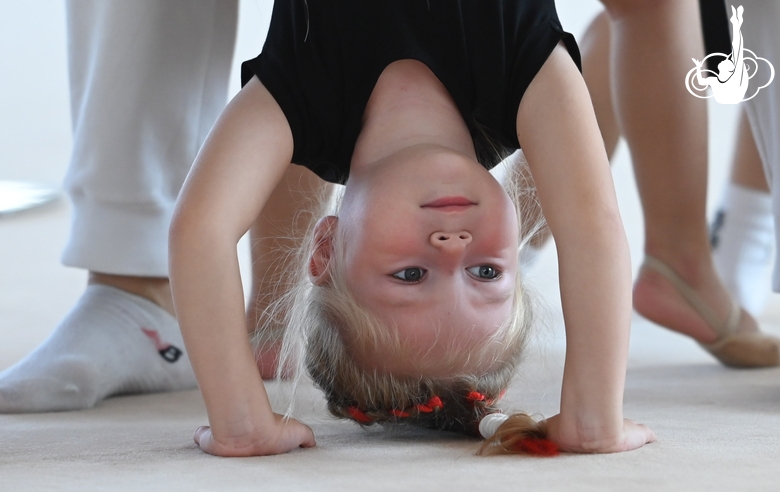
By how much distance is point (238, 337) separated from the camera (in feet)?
3.09

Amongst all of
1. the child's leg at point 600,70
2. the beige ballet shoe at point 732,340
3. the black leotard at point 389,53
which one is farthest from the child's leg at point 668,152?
the black leotard at point 389,53

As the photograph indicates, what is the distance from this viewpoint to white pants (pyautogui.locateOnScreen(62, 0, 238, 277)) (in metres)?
1.37

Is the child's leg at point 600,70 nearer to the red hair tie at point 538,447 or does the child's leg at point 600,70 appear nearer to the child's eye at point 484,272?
the child's eye at point 484,272

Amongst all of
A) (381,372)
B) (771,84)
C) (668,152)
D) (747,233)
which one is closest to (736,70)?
(771,84)

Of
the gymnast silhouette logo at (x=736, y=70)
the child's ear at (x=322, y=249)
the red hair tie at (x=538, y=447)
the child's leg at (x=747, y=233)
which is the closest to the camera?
the red hair tie at (x=538, y=447)

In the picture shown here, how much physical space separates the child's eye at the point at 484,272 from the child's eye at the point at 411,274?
0.05 meters

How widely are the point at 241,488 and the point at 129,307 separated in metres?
0.66

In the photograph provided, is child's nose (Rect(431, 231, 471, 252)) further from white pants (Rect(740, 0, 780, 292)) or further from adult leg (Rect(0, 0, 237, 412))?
adult leg (Rect(0, 0, 237, 412))

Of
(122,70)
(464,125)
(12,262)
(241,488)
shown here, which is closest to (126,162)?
(122,70)

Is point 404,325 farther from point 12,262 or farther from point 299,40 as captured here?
point 12,262

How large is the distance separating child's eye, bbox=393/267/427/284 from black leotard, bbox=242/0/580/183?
0.22 metres

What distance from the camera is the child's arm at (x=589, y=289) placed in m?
0.90

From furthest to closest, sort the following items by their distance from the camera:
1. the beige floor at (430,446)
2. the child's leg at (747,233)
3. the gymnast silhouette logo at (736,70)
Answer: the child's leg at (747,233) < the gymnast silhouette logo at (736,70) < the beige floor at (430,446)

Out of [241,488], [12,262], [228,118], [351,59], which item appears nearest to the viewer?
[241,488]
